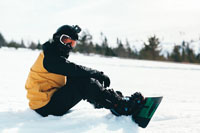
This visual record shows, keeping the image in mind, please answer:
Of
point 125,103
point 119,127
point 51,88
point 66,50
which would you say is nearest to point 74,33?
point 66,50

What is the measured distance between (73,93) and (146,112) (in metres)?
0.92

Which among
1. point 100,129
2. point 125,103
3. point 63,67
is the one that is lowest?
point 100,129

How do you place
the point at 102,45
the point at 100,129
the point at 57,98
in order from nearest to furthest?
the point at 100,129
the point at 57,98
the point at 102,45

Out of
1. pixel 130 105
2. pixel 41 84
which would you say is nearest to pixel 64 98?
pixel 41 84

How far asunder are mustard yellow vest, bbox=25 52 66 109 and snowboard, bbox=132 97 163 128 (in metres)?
1.08

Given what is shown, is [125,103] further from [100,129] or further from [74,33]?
[74,33]

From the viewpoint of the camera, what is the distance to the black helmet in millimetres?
2627

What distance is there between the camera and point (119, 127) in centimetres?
243

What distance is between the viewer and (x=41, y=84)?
2604 mm

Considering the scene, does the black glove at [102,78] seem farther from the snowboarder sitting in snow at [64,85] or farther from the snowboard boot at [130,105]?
the snowboard boot at [130,105]

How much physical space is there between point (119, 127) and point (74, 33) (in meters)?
1.32

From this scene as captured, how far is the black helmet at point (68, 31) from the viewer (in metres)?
2.63

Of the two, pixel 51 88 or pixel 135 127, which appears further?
pixel 51 88

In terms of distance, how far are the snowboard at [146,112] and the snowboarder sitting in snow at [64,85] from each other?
0.07 meters
